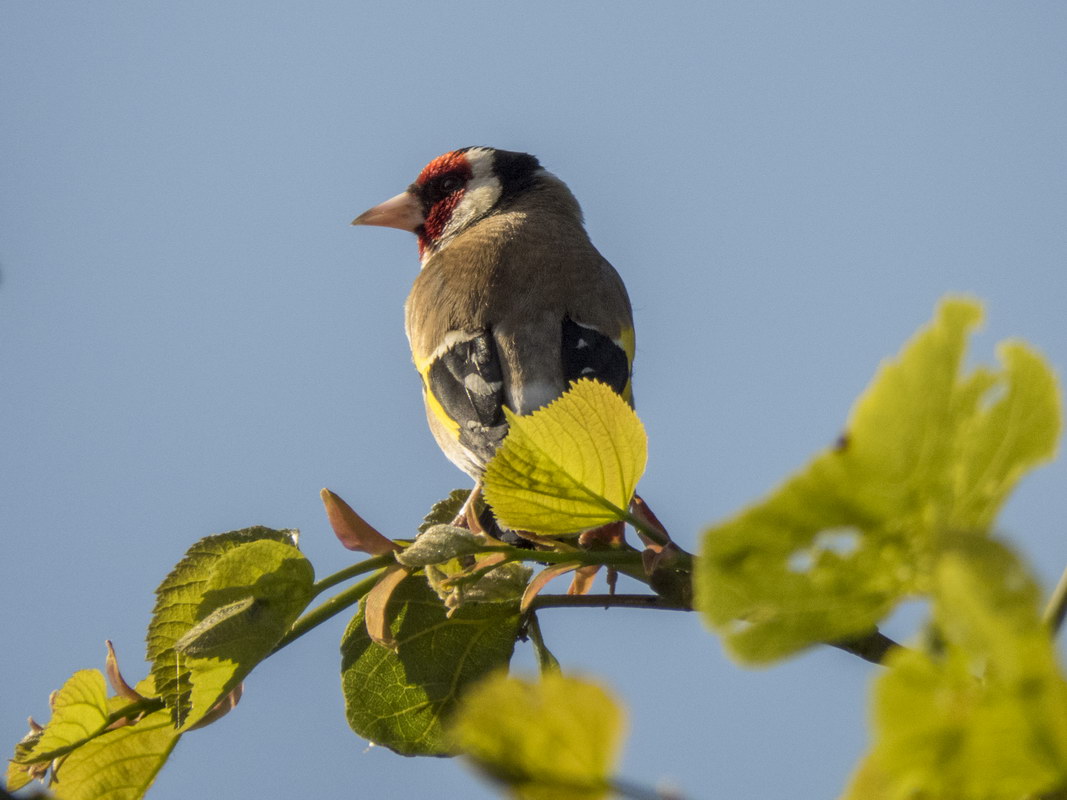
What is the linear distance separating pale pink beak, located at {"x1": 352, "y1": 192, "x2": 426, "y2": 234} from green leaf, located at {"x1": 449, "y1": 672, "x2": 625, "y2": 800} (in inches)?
239

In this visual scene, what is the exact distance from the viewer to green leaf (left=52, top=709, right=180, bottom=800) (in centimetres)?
129

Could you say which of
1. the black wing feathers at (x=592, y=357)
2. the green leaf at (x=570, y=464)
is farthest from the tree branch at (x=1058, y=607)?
the black wing feathers at (x=592, y=357)

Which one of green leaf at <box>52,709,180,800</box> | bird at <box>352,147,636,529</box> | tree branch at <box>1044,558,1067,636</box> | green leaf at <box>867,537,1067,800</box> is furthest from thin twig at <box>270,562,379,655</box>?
bird at <box>352,147,636,529</box>

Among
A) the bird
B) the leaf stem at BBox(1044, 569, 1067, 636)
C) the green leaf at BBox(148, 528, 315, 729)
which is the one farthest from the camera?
the bird

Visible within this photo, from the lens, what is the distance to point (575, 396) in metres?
0.98

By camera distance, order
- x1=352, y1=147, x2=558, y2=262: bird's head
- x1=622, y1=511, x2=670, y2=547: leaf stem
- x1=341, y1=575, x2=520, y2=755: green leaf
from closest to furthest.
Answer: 1. x1=622, y1=511, x2=670, y2=547: leaf stem
2. x1=341, y1=575, x2=520, y2=755: green leaf
3. x1=352, y1=147, x2=558, y2=262: bird's head

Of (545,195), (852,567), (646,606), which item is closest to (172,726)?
(646,606)

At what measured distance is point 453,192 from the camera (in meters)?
6.42

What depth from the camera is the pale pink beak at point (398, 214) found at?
6.41m

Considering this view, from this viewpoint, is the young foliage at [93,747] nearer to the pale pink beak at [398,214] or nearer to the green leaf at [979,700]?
the green leaf at [979,700]

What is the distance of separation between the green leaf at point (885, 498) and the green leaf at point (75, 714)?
3.13 ft

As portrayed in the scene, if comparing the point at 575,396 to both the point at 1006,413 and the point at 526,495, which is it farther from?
the point at 1006,413

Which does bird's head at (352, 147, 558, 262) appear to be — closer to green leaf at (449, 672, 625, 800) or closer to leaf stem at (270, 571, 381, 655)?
leaf stem at (270, 571, 381, 655)

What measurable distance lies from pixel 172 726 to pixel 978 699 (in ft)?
3.72
